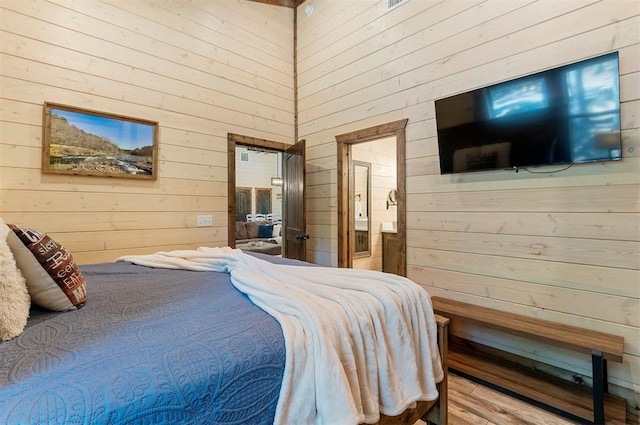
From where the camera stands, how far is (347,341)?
97 centimetres

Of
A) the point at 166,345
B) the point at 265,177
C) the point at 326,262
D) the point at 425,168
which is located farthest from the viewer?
the point at 265,177

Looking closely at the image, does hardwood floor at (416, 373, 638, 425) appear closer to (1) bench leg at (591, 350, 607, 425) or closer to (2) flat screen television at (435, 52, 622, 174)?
(1) bench leg at (591, 350, 607, 425)

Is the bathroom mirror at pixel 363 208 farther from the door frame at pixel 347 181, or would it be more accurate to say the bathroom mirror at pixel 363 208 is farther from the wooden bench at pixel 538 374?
the wooden bench at pixel 538 374

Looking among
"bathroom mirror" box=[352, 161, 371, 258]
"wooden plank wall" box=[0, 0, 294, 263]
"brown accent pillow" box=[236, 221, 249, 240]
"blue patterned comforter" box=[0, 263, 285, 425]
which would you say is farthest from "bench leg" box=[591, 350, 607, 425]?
"brown accent pillow" box=[236, 221, 249, 240]

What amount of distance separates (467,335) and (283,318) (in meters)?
2.21

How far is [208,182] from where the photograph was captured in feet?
10.7

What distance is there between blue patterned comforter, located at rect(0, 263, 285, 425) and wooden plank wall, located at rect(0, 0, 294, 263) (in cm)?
183

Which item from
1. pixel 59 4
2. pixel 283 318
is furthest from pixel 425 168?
pixel 59 4

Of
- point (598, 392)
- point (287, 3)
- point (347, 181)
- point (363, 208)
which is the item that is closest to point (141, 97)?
point (347, 181)

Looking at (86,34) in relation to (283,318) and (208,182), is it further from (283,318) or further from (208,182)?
(283,318)

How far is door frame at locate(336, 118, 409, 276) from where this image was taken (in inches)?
114

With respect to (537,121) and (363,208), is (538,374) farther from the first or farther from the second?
(363,208)

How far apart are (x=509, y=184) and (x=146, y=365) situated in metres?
2.50

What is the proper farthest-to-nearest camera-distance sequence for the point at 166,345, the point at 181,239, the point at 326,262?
the point at 326,262 → the point at 181,239 → the point at 166,345
